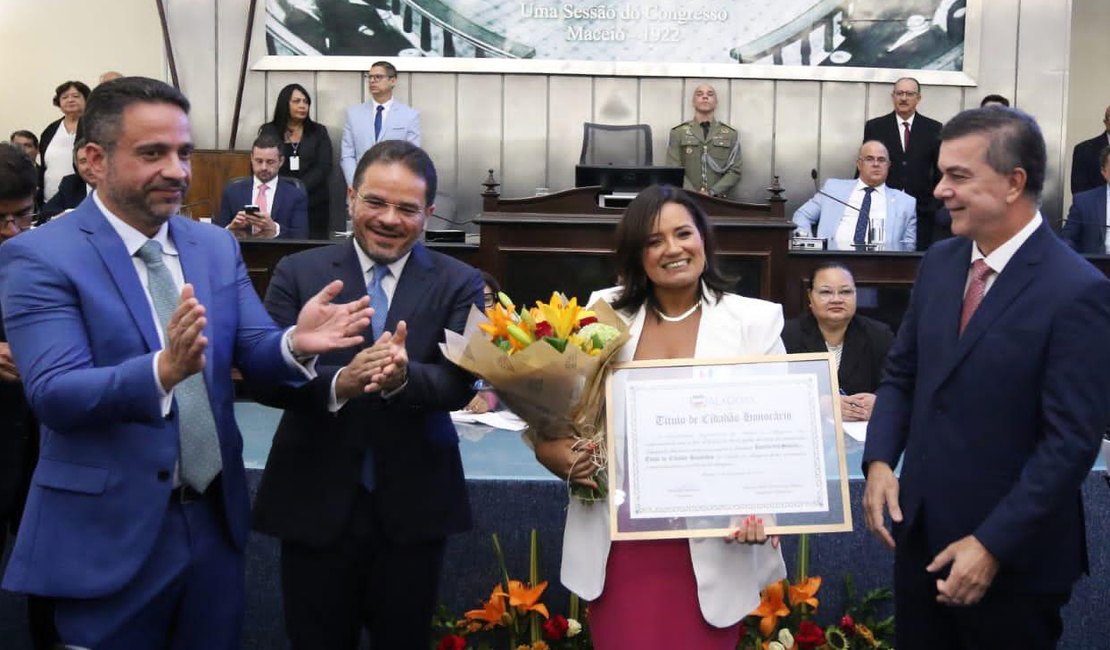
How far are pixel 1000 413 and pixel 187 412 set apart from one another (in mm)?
1336

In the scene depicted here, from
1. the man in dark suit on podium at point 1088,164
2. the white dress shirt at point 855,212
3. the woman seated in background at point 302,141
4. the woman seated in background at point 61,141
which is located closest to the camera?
the white dress shirt at point 855,212

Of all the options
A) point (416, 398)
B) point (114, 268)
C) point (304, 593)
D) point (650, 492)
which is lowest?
Result: point (304, 593)

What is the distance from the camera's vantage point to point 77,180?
24.0ft

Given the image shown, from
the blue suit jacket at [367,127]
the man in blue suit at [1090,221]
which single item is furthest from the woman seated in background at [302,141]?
the man in blue suit at [1090,221]

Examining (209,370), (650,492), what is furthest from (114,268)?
(650,492)

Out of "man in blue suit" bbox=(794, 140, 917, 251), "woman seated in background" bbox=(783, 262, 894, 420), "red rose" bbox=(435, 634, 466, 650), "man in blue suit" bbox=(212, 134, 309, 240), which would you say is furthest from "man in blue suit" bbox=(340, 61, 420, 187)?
"red rose" bbox=(435, 634, 466, 650)

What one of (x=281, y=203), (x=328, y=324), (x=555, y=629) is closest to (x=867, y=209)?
(x=281, y=203)

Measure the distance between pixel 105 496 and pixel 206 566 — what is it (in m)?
0.22

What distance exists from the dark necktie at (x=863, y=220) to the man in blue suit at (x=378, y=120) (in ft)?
10.7

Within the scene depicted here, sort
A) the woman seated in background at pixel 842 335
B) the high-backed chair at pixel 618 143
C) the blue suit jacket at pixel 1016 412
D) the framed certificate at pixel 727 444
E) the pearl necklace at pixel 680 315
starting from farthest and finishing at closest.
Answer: the high-backed chair at pixel 618 143 < the woman seated in background at pixel 842 335 < the pearl necklace at pixel 680 315 < the framed certificate at pixel 727 444 < the blue suit jacket at pixel 1016 412

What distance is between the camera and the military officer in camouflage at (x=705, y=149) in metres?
8.84

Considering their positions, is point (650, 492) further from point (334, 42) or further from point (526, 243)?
point (334, 42)

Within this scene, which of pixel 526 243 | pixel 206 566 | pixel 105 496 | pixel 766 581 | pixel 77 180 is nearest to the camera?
pixel 105 496

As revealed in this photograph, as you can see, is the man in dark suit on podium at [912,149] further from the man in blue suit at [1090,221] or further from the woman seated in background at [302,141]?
the woman seated in background at [302,141]
